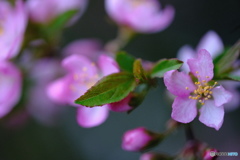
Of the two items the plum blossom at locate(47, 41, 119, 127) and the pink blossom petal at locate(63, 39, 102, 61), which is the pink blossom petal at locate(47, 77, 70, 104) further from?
the pink blossom petal at locate(63, 39, 102, 61)

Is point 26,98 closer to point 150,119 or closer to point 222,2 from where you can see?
point 150,119

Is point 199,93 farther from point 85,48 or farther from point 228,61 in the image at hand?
point 85,48

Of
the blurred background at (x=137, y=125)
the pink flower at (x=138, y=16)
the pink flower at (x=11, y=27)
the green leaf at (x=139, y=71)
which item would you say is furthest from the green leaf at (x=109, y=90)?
the blurred background at (x=137, y=125)

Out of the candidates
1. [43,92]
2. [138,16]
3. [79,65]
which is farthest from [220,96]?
[43,92]

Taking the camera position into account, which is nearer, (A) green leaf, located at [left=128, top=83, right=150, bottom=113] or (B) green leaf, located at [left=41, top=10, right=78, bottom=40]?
(A) green leaf, located at [left=128, top=83, right=150, bottom=113]

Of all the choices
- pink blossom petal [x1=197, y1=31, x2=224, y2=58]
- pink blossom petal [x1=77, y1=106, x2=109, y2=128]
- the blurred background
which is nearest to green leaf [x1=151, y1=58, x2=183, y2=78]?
pink blossom petal [x1=77, y1=106, x2=109, y2=128]

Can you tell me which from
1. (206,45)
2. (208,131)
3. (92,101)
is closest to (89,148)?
(208,131)
